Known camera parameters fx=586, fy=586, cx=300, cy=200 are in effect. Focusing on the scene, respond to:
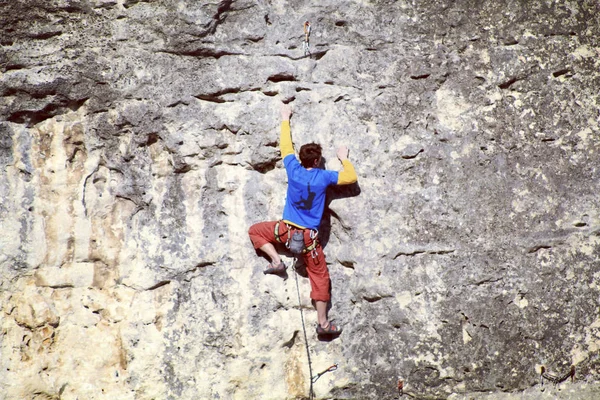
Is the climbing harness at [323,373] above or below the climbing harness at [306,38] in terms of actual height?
below

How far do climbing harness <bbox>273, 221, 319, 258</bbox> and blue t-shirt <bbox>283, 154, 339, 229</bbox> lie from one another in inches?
2.2

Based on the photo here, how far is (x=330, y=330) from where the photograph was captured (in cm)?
474

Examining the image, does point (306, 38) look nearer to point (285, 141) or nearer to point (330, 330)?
A: point (285, 141)

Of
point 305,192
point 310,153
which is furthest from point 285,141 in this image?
point 305,192

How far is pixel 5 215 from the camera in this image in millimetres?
4656

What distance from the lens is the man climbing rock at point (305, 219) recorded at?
4.51 metres

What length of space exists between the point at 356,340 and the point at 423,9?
2753 mm

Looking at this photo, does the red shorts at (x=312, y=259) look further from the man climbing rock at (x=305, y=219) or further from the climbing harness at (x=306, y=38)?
the climbing harness at (x=306, y=38)

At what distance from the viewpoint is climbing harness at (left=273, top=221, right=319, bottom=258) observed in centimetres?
452

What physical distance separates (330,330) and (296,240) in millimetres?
825

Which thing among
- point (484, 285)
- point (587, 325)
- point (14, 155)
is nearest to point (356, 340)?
point (484, 285)

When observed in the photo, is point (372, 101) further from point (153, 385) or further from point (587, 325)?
point (153, 385)

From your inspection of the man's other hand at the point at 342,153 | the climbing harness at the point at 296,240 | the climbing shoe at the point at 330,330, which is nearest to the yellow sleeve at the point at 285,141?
the man's other hand at the point at 342,153

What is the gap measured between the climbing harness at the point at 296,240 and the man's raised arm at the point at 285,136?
56 centimetres
